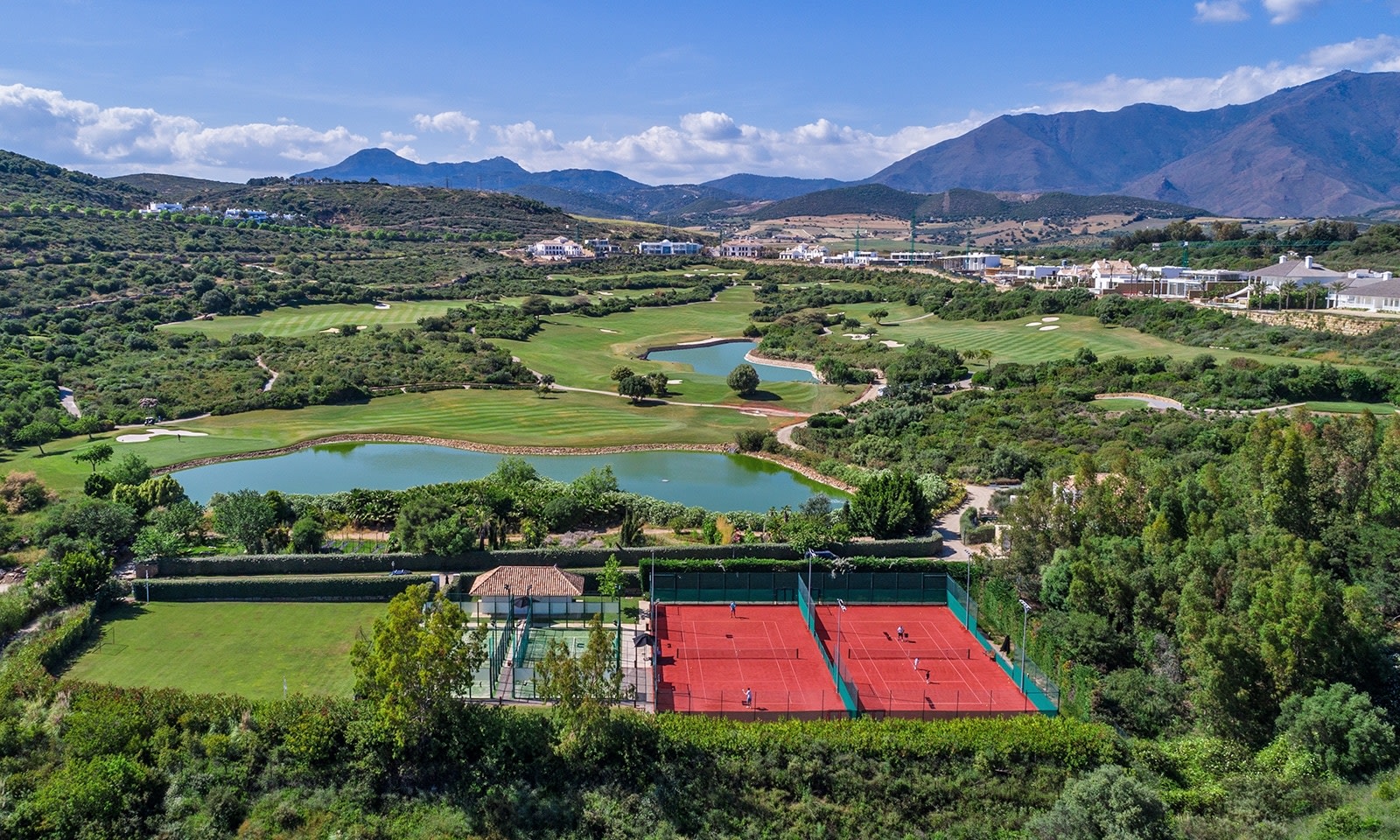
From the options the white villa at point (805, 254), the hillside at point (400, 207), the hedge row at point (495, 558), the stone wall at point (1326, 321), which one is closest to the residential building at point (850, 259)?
the white villa at point (805, 254)

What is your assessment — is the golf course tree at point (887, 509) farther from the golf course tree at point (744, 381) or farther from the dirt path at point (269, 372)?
the dirt path at point (269, 372)

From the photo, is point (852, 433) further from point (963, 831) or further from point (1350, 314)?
point (1350, 314)

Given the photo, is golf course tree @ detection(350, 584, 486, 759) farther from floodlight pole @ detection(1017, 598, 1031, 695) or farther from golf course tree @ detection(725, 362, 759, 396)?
golf course tree @ detection(725, 362, 759, 396)

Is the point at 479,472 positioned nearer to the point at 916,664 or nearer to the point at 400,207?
the point at 916,664

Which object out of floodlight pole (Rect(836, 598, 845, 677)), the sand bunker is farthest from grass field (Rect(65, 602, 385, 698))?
the sand bunker

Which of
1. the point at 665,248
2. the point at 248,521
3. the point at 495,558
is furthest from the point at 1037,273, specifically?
the point at 248,521
